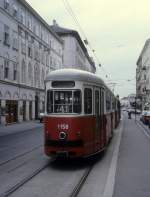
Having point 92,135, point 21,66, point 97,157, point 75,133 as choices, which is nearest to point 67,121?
point 75,133

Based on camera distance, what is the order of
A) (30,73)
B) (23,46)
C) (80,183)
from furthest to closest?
1. (30,73)
2. (23,46)
3. (80,183)

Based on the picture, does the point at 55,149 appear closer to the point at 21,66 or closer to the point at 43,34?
the point at 21,66

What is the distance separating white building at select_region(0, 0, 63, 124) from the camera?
43.1m

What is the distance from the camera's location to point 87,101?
12.8 m

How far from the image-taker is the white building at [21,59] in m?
43.1

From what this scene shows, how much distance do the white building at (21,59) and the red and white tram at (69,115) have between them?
29136 mm

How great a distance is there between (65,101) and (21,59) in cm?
3757

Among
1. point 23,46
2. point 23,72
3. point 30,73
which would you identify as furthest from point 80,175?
point 30,73

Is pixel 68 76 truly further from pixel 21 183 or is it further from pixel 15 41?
pixel 15 41

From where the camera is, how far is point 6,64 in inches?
1727

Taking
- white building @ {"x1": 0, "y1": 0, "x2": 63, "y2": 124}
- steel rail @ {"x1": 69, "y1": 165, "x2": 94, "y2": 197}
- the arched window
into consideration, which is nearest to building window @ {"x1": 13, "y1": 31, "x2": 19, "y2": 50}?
white building @ {"x1": 0, "y1": 0, "x2": 63, "y2": 124}

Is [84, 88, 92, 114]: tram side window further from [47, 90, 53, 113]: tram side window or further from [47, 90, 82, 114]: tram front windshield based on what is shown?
[47, 90, 53, 113]: tram side window

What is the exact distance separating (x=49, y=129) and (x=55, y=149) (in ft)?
1.96

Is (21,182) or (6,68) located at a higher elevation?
(6,68)
